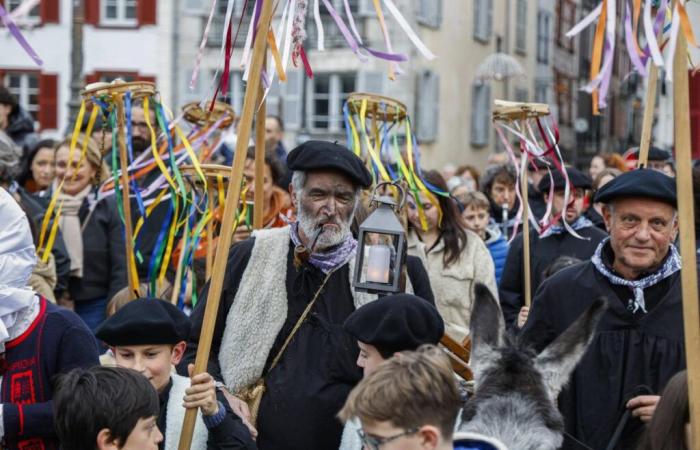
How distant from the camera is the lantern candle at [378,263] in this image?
5285 mm

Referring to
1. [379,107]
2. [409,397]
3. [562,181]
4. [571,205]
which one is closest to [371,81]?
[562,181]

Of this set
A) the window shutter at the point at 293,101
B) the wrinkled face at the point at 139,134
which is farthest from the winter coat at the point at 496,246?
the window shutter at the point at 293,101

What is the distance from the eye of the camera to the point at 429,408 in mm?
3771

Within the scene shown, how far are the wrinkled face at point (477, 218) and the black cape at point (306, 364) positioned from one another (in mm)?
4852

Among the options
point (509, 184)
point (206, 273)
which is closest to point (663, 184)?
point (206, 273)

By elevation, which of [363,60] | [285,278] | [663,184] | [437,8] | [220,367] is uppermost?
[437,8]

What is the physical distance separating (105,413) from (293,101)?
29.3 metres

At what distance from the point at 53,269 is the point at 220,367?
276 cm

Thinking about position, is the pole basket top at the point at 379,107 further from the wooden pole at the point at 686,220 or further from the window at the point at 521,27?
the window at the point at 521,27

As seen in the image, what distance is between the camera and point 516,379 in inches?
169

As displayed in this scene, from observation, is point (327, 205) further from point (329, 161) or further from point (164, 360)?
point (164, 360)

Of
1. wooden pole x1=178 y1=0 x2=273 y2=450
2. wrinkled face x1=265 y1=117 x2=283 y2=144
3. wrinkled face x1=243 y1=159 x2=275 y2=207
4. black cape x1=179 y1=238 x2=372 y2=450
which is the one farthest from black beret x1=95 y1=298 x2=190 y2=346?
wrinkled face x1=265 y1=117 x2=283 y2=144

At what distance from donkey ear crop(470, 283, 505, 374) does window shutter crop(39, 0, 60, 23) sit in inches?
1166

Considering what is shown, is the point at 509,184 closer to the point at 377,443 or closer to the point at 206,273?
the point at 206,273
